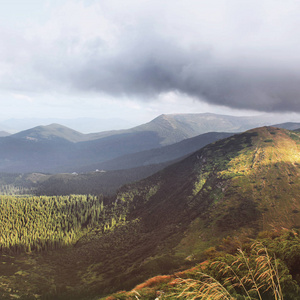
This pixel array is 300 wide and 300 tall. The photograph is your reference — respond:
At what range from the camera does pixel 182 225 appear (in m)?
135

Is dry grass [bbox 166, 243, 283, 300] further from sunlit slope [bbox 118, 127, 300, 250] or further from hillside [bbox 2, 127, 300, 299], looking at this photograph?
hillside [bbox 2, 127, 300, 299]

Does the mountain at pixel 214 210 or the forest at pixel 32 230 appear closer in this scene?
the mountain at pixel 214 210

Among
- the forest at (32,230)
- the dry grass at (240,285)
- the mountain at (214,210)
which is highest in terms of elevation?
the dry grass at (240,285)

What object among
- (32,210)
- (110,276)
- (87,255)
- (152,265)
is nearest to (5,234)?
(32,210)

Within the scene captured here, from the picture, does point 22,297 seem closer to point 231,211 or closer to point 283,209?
point 231,211

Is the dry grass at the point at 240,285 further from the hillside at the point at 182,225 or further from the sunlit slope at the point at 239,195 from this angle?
the hillside at the point at 182,225

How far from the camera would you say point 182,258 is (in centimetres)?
9606

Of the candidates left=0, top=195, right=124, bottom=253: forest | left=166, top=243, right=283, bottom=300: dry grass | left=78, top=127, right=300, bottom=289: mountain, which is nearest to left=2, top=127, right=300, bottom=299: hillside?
left=78, top=127, right=300, bottom=289: mountain

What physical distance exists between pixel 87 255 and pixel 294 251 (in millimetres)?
159294

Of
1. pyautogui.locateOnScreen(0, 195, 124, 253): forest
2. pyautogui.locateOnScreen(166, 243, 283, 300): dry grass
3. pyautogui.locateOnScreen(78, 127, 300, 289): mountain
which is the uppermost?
pyautogui.locateOnScreen(166, 243, 283, 300): dry grass

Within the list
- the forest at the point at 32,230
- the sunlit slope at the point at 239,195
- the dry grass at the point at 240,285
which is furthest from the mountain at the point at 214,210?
the dry grass at the point at 240,285

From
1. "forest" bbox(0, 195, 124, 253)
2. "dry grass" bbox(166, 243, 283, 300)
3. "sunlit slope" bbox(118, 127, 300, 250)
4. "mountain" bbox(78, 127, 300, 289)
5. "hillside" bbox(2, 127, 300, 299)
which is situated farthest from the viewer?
"forest" bbox(0, 195, 124, 253)

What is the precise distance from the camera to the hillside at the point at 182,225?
104 m

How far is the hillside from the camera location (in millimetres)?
104000
